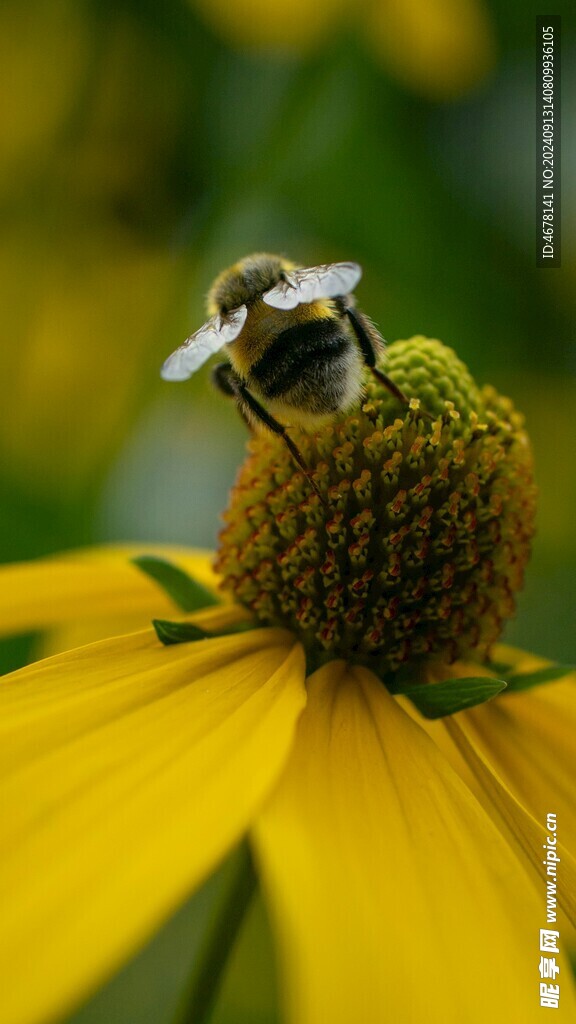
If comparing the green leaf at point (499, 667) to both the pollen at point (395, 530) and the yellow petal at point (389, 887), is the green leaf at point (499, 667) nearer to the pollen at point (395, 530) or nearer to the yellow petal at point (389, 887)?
the pollen at point (395, 530)

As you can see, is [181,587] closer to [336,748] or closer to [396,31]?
[336,748]

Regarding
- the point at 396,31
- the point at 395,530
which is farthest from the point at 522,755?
the point at 396,31

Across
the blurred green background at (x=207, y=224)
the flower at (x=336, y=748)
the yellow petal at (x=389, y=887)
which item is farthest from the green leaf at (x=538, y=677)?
the blurred green background at (x=207, y=224)

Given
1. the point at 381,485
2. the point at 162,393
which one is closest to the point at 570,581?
the point at 381,485

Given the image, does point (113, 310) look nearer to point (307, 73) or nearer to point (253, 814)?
point (307, 73)

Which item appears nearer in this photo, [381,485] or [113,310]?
[381,485]

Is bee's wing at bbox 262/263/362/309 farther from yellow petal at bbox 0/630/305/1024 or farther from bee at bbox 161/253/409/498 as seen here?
yellow petal at bbox 0/630/305/1024
